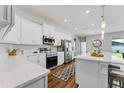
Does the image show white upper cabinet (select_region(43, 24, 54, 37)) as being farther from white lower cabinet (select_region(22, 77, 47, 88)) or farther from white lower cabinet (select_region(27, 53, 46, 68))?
white lower cabinet (select_region(22, 77, 47, 88))

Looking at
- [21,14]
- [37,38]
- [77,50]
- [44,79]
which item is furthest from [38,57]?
[77,50]

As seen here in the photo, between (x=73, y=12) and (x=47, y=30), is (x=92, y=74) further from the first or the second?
(x=47, y=30)

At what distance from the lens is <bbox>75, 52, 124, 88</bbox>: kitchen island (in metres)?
1.87

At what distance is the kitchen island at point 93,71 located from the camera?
1.87m

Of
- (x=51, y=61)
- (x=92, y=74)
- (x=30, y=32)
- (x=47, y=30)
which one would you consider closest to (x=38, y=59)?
(x=51, y=61)

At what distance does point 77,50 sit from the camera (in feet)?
36.2

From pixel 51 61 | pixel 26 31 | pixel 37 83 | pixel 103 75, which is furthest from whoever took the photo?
pixel 51 61

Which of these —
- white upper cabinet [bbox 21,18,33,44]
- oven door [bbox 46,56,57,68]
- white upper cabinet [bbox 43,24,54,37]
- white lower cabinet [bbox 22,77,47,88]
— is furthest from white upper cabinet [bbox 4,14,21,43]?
white lower cabinet [bbox 22,77,47,88]

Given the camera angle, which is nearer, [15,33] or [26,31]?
[15,33]

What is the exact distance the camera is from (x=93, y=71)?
2.04m

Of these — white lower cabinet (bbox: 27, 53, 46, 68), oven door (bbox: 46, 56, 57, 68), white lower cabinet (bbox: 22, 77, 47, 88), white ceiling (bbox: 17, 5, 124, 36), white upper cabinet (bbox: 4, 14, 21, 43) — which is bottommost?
oven door (bbox: 46, 56, 57, 68)

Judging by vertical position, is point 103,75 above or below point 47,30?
below

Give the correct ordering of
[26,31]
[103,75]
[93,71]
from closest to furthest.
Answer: [103,75], [93,71], [26,31]
